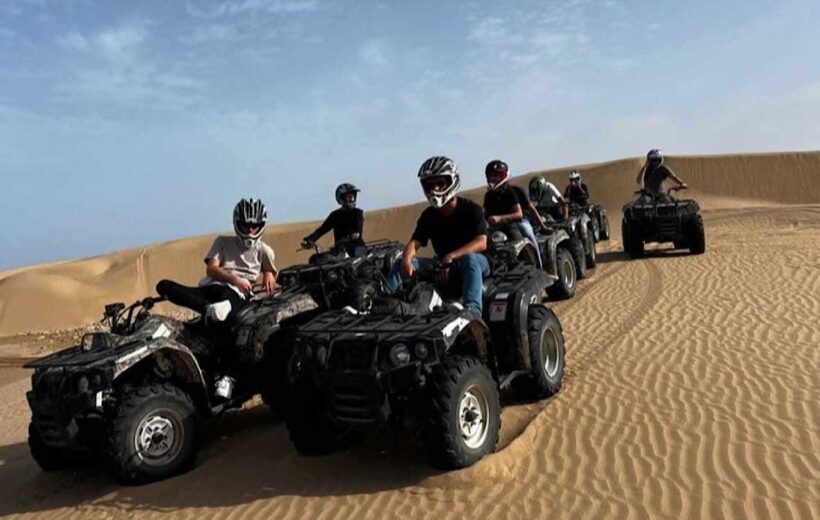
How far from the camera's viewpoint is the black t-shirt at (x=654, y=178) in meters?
13.8

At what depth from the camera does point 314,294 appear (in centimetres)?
852

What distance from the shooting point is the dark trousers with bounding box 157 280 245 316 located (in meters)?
6.12

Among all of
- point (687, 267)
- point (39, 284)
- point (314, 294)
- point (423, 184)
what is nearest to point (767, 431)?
point (423, 184)

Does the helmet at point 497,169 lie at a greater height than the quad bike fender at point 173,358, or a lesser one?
greater

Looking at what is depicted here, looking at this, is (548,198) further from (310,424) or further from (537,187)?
(310,424)

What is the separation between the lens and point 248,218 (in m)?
6.53

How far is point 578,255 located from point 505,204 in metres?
2.79

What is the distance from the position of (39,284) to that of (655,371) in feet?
115

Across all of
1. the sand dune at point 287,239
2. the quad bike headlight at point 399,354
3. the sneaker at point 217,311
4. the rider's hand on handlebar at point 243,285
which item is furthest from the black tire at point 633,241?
the sand dune at point 287,239

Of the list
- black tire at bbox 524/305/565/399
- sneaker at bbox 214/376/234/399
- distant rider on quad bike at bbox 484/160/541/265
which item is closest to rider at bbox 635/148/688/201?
distant rider on quad bike at bbox 484/160/541/265

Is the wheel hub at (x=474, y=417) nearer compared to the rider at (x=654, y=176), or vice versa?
the wheel hub at (x=474, y=417)

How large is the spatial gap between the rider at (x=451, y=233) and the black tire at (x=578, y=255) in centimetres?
604

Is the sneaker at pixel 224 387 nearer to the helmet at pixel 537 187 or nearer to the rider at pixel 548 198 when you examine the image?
the rider at pixel 548 198

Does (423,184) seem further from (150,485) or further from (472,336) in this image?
(150,485)
